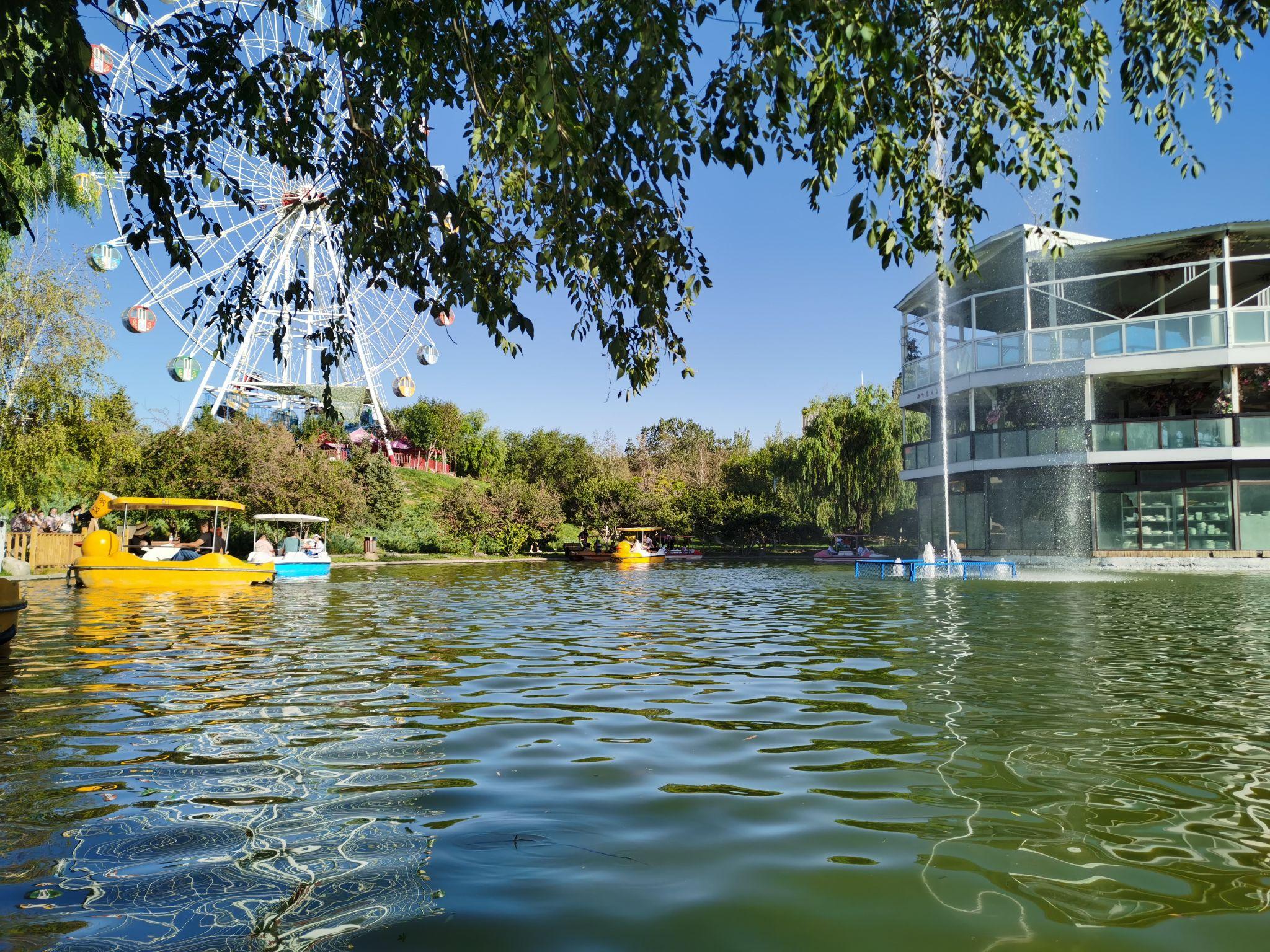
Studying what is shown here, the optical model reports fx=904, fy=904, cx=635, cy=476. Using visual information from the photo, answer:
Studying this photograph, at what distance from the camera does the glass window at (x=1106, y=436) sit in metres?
32.2

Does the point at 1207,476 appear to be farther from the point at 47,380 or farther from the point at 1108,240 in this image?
the point at 47,380

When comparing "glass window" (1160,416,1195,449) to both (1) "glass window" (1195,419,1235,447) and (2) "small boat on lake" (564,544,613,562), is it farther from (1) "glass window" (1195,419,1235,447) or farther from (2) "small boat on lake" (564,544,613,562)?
(2) "small boat on lake" (564,544,613,562)

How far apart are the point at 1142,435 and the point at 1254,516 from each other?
180 inches

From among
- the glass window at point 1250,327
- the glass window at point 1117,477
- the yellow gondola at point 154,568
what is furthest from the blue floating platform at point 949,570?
the yellow gondola at point 154,568

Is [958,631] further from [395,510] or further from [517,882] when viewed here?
[395,510]

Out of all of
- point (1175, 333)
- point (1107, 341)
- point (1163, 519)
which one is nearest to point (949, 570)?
point (1163, 519)

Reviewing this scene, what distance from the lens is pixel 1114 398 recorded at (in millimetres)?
35781

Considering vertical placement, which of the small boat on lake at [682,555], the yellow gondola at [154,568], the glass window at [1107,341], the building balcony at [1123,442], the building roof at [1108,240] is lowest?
the small boat on lake at [682,555]

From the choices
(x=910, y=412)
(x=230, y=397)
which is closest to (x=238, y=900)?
(x=910, y=412)

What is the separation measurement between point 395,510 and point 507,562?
9077mm

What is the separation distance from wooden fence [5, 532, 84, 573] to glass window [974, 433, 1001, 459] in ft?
107

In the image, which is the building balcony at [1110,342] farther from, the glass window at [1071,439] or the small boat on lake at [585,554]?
the small boat on lake at [585,554]

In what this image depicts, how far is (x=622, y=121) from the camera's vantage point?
4.97 m

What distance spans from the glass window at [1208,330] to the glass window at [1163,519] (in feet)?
16.6
